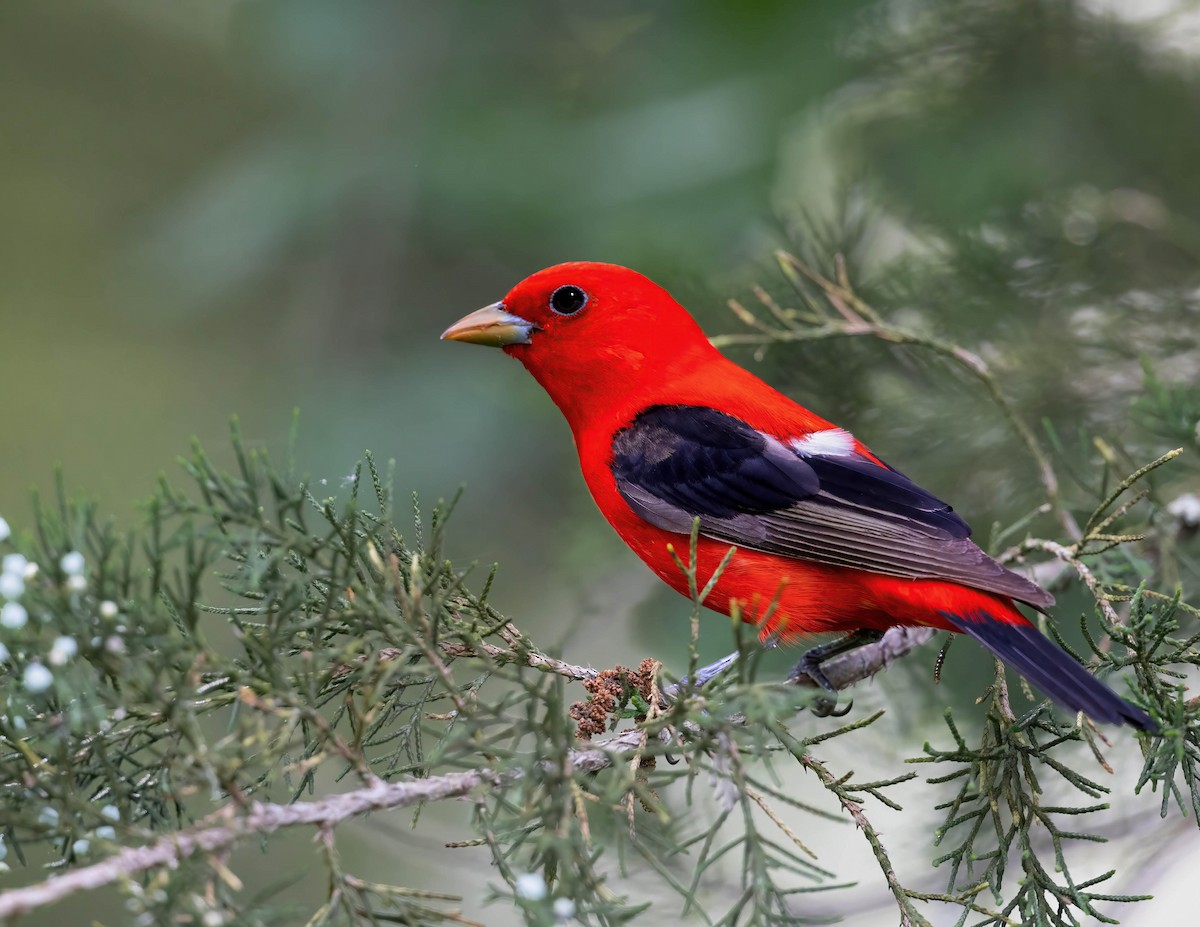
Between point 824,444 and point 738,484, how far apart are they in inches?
11.2

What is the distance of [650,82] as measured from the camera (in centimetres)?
392

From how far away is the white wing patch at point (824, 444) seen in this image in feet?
10.2

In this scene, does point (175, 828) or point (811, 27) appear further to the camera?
point (811, 27)

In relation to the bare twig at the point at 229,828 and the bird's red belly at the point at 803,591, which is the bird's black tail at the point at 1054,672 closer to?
the bird's red belly at the point at 803,591

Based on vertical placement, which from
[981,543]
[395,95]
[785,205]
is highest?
[395,95]

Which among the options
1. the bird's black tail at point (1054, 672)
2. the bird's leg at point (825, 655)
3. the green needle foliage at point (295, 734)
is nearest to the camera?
the green needle foliage at point (295, 734)

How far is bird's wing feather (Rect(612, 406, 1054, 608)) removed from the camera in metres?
2.77

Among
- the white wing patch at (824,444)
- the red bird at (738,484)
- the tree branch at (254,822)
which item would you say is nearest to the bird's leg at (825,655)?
the red bird at (738,484)

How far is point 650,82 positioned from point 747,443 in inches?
60.1

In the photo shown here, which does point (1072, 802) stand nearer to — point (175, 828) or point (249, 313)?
A: point (175, 828)

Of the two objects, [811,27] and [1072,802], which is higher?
[811,27]

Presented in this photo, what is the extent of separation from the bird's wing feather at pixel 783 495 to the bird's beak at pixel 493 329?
0.46 meters

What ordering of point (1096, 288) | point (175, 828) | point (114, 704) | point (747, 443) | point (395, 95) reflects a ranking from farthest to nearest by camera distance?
point (395, 95) < point (1096, 288) < point (747, 443) < point (175, 828) < point (114, 704)

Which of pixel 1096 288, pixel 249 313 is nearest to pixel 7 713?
pixel 1096 288
